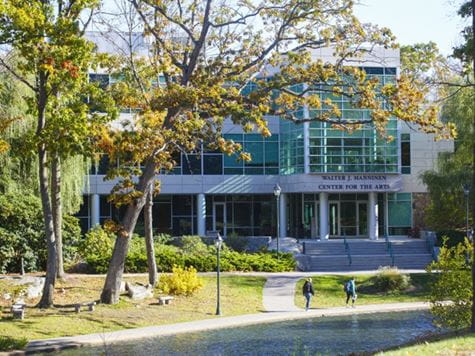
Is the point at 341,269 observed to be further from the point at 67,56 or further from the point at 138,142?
A: the point at 67,56

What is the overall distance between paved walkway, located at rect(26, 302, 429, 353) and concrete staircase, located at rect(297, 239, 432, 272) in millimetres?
10534

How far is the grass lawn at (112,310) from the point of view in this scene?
23.2m

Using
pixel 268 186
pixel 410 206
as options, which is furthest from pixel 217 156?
pixel 410 206

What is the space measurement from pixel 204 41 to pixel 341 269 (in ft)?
59.2

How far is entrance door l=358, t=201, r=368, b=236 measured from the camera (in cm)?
5156

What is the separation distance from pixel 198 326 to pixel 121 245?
15.6 feet

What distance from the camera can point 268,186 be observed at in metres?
53.0

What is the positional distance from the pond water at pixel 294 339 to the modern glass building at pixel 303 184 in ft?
73.4

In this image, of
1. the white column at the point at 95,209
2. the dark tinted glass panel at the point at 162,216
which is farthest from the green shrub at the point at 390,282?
the white column at the point at 95,209

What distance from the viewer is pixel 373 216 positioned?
4975cm

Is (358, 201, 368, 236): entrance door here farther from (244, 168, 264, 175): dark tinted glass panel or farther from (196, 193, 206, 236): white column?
(196, 193, 206, 236): white column

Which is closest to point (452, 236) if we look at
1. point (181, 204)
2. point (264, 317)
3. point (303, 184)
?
point (303, 184)

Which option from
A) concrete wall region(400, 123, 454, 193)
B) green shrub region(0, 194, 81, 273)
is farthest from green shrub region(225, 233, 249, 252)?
concrete wall region(400, 123, 454, 193)

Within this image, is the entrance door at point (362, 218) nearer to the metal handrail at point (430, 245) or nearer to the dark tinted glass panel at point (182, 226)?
the metal handrail at point (430, 245)
